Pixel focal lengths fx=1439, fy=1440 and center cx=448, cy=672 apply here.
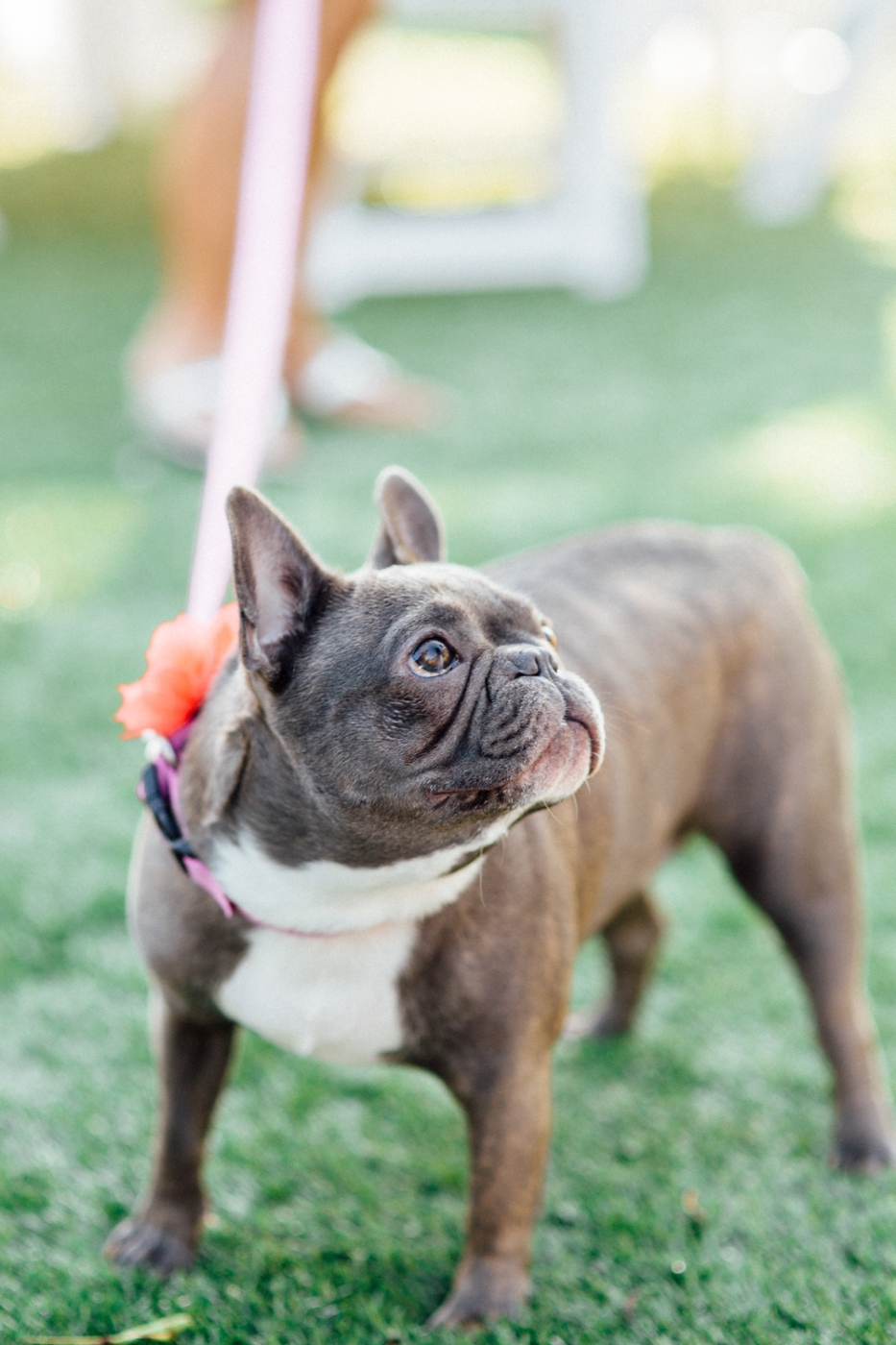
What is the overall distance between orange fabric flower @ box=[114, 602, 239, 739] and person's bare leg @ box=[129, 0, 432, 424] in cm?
354

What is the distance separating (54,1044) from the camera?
2.71m

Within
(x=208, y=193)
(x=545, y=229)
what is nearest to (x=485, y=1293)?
(x=208, y=193)

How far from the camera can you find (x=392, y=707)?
1762mm

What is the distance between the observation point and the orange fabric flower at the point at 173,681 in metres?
1.96

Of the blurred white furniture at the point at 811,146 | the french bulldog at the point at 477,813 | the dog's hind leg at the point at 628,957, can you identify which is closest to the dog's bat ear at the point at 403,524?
the french bulldog at the point at 477,813

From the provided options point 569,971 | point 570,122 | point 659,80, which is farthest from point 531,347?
point 659,80

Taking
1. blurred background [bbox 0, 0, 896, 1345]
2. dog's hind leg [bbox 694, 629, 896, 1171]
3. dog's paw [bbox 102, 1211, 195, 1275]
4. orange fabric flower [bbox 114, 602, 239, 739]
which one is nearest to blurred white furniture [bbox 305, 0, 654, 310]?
blurred background [bbox 0, 0, 896, 1345]

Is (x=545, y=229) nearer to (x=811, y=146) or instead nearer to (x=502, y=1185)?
(x=811, y=146)

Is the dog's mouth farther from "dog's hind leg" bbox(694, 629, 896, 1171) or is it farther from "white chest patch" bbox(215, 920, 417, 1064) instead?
"dog's hind leg" bbox(694, 629, 896, 1171)

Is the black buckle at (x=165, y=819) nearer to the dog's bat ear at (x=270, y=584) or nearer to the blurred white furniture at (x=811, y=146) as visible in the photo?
the dog's bat ear at (x=270, y=584)

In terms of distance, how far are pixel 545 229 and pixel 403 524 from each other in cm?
558

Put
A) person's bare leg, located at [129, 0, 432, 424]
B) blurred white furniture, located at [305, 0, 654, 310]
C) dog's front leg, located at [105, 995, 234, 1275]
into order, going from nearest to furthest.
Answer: dog's front leg, located at [105, 995, 234, 1275] < person's bare leg, located at [129, 0, 432, 424] < blurred white furniture, located at [305, 0, 654, 310]

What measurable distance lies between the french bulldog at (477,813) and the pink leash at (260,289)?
315 mm

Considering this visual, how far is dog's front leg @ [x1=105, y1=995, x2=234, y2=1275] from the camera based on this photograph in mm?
2195
